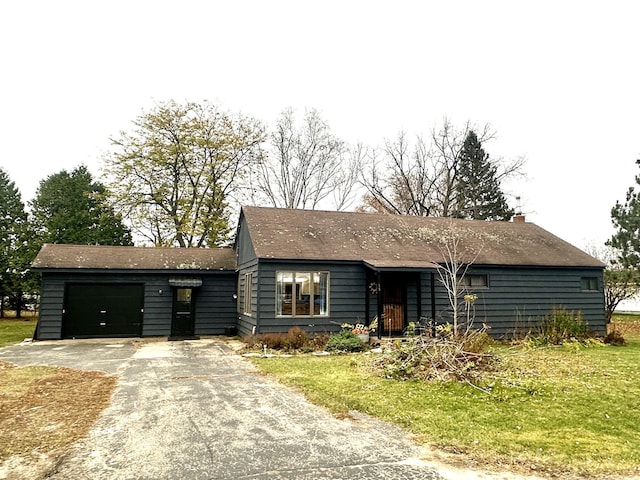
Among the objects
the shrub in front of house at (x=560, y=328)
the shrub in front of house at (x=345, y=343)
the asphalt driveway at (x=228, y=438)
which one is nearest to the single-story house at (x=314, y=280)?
the shrub in front of house at (x=560, y=328)

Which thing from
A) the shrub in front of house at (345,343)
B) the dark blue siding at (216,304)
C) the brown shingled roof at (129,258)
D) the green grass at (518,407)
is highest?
the brown shingled roof at (129,258)

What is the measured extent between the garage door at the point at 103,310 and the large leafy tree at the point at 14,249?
14.2 metres

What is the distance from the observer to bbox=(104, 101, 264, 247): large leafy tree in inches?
957

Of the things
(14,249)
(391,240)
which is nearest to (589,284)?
(391,240)

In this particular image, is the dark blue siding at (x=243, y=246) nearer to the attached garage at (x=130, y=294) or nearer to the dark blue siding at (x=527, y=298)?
the attached garage at (x=130, y=294)

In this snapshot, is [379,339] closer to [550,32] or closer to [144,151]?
[550,32]

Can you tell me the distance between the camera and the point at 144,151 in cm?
2438

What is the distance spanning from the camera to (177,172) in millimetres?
24844

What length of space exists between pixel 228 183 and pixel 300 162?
5248 millimetres

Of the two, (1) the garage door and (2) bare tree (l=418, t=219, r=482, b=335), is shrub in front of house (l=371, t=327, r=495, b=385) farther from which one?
(1) the garage door

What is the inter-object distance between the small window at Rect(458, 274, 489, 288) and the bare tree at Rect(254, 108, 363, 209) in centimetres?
1583

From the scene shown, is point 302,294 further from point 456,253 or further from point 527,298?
point 527,298

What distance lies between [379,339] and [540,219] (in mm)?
24533

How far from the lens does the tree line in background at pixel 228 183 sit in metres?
24.4
